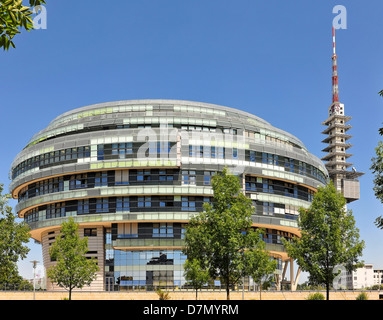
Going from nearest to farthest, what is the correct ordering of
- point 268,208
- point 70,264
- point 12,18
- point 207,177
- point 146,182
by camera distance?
1. point 12,18
2. point 70,264
3. point 146,182
4. point 207,177
5. point 268,208

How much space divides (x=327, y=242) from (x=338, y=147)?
144533 millimetres

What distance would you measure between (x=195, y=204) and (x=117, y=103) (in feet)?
81.5

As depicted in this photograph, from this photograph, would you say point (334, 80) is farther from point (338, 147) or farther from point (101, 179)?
point (101, 179)

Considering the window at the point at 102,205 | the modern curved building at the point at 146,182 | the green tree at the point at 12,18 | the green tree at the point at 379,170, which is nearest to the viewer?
the green tree at the point at 12,18

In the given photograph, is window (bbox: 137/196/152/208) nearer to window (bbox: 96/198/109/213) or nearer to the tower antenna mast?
window (bbox: 96/198/109/213)

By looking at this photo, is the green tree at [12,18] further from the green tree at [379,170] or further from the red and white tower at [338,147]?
the red and white tower at [338,147]

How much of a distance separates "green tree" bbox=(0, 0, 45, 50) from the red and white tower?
577ft

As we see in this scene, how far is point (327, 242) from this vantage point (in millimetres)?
47750

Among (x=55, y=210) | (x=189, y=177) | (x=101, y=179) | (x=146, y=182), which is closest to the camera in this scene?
(x=146, y=182)

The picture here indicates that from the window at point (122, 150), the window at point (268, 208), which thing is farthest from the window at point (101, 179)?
the window at point (268, 208)

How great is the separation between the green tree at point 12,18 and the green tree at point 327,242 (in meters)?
41.5

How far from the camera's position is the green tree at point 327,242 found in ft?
156

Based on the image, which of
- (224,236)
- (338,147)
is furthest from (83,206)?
(338,147)

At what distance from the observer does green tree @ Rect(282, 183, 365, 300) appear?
1868 inches
